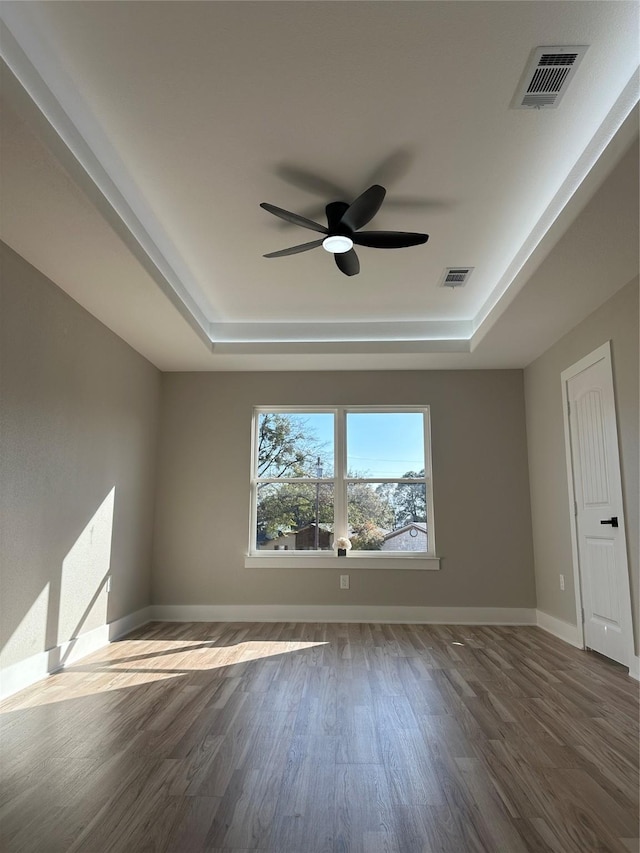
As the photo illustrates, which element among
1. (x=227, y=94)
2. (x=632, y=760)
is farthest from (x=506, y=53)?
(x=632, y=760)

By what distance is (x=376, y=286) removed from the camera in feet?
14.1

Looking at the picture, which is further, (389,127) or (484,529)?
(484,529)

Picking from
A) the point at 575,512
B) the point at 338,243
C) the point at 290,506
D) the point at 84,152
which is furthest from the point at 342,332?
the point at 84,152

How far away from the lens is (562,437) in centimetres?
455

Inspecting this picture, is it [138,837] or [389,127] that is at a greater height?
[389,127]

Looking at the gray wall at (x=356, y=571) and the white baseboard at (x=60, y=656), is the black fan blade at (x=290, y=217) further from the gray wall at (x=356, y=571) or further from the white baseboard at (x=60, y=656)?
the white baseboard at (x=60, y=656)

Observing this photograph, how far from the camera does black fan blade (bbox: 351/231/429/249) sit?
303cm

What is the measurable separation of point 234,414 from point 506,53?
13.4ft

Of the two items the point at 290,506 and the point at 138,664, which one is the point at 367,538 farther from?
the point at 138,664

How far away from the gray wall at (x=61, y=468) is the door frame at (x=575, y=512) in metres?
3.82

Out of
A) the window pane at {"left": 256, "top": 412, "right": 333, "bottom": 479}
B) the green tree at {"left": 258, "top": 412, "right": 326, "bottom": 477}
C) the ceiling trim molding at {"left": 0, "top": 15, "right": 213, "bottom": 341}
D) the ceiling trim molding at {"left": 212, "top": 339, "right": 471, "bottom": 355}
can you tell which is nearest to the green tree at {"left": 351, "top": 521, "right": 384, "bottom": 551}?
the window pane at {"left": 256, "top": 412, "right": 333, "bottom": 479}

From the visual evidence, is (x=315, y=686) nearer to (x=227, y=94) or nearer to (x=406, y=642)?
(x=406, y=642)

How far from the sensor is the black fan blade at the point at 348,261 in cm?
324

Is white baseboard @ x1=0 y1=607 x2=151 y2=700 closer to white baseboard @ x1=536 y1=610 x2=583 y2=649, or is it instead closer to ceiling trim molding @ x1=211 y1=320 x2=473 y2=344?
ceiling trim molding @ x1=211 y1=320 x2=473 y2=344
